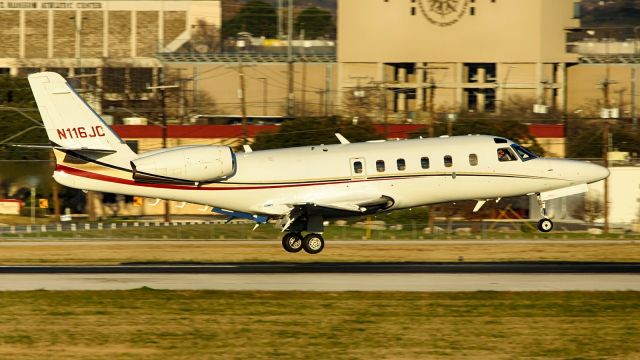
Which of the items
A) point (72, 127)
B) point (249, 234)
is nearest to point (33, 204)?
point (249, 234)

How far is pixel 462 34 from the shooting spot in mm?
122750

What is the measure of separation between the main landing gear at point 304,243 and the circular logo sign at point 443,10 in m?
84.8

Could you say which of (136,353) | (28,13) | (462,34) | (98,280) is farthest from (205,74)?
(136,353)

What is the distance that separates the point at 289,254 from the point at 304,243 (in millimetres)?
6430

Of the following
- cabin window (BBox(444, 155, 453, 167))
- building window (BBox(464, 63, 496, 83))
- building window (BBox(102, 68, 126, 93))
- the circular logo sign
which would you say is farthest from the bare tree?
building window (BBox(102, 68, 126, 93))

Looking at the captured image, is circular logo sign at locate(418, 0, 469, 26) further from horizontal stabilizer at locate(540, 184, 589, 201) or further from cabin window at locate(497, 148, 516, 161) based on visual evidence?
cabin window at locate(497, 148, 516, 161)

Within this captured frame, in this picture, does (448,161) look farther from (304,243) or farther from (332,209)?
(304,243)

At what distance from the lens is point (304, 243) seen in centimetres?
4131

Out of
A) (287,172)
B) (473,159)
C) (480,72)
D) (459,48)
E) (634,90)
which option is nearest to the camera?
(287,172)

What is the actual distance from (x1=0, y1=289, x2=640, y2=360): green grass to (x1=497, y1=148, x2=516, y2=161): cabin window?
37.2 feet

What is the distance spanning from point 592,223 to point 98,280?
45015 millimetres

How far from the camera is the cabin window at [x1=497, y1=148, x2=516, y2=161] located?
41.8m

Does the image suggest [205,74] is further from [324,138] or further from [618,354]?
[618,354]

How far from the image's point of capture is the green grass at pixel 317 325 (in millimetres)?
24453
